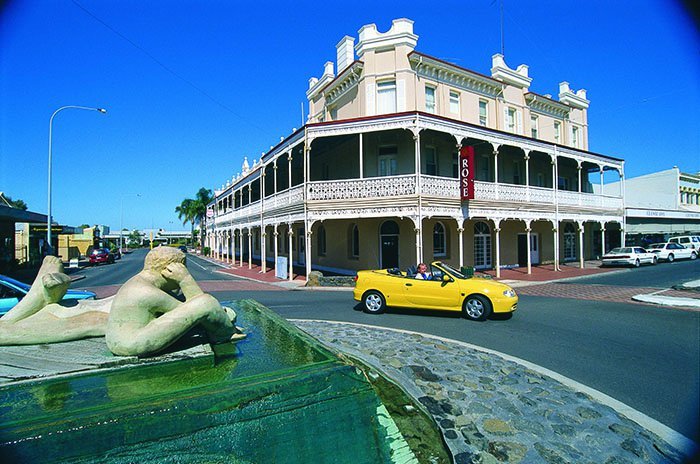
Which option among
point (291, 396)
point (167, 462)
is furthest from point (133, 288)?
point (291, 396)

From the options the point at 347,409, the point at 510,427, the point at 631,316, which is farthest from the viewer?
the point at 631,316

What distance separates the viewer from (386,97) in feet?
67.1

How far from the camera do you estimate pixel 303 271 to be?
936 inches

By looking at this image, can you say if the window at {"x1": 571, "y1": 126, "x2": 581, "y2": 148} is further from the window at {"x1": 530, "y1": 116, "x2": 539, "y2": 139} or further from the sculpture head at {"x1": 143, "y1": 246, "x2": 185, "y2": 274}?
the sculpture head at {"x1": 143, "y1": 246, "x2": 185, "y2": 274}

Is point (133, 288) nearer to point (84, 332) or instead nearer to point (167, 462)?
point (84, 332)

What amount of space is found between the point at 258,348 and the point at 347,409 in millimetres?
1228

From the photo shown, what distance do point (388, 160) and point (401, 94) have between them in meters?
3.63

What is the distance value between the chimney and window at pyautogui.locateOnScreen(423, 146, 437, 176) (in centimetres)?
794

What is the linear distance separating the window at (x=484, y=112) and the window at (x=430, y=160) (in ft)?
16.5

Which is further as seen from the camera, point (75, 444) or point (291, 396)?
point (291, 396)

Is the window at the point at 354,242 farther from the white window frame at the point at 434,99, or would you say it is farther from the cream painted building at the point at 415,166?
the white window frame at the point at 434,99

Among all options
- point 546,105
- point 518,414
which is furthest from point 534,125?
point 518,414

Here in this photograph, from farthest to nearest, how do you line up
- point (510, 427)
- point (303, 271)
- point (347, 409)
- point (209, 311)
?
point (303, 271) < point (510, 427) < point (209, 311) < point (347, 409)

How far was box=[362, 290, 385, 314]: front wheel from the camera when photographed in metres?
10.3
